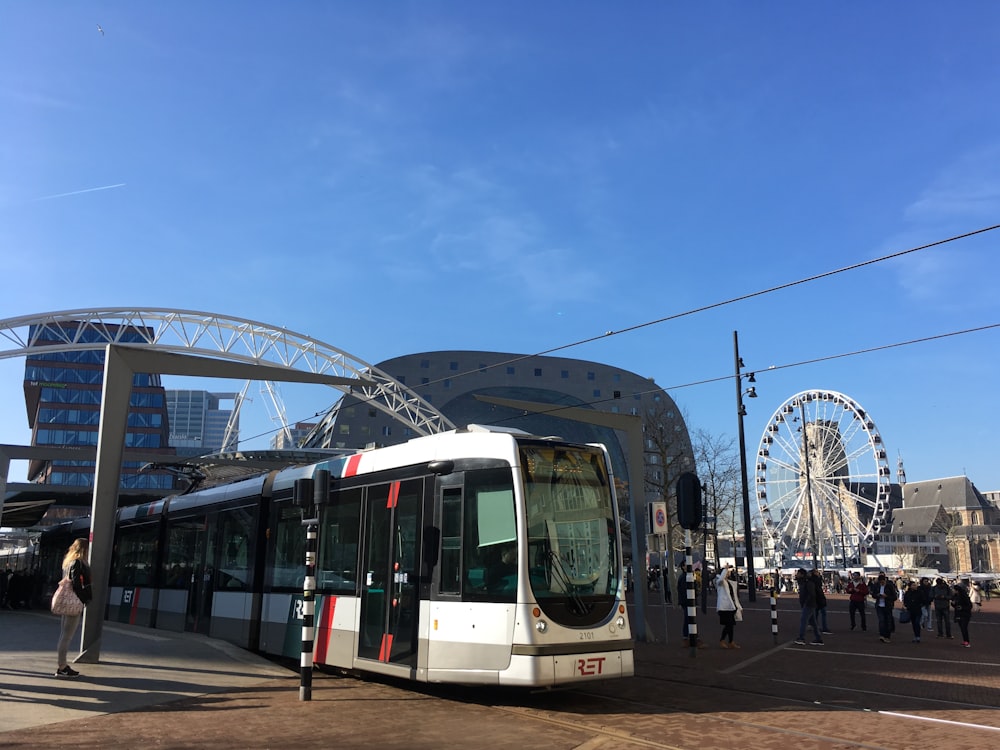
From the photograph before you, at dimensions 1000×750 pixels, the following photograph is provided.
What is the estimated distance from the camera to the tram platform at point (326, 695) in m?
7.98

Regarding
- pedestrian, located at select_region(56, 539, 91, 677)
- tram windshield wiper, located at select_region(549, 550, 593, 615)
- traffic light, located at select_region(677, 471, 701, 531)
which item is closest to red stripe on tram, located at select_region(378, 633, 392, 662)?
tram windshield wiper, located at select_region(549, 550, 593, 615)

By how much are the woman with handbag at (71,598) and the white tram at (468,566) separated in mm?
3091

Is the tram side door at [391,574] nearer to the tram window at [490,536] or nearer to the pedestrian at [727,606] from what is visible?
the tram window at [490,536]

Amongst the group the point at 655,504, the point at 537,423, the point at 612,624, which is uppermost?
the point at 537,423

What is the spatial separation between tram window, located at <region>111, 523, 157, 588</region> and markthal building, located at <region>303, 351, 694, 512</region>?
61.2 m

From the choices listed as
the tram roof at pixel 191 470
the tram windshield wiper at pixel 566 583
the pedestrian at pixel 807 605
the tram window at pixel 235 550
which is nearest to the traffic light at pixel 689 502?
the tram windshield wiper at pixel 566 583

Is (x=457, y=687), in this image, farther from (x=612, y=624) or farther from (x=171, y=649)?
(x=171, y=649)

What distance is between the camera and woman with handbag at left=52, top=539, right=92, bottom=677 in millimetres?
10656

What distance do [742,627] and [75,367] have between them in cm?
10769

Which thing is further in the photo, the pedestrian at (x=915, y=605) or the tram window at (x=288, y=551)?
the pedestrian at (x=915, y=605)

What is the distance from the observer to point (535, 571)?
9375 millimetres

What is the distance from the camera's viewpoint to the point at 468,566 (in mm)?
9750

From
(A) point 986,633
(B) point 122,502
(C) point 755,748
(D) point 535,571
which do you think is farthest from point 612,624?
(B) point 122,502

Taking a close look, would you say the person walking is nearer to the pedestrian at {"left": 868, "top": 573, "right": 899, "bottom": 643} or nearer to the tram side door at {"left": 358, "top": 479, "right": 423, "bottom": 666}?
the pedestrian at {"left": 868, "top": 573, "right": 899, "bottom": 643}
